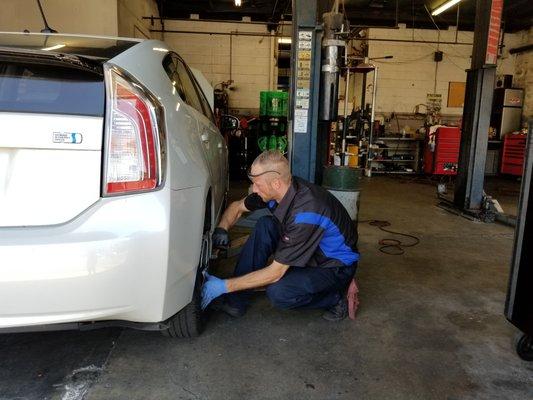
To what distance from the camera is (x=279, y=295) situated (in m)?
2.15

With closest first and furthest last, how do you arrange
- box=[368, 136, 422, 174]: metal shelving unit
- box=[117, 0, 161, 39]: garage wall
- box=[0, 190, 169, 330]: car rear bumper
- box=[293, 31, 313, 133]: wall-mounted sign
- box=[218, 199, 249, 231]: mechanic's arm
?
box=[0, 190, 169, 330]: car rear bumper → box=[218, 199, 249, 231]: mechanic's arm → box=[293, 31, 313, 133]: wall-mounted sign → box=[117, 0, 161, 39]: garage wall → box=[368, 136, 422, 174]: metal shelving unit

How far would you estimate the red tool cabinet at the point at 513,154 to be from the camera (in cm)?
974

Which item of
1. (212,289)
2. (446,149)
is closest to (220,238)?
(212,289)

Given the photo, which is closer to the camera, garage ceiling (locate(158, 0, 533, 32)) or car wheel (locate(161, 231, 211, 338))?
car wheel (locate(161, 231, 211, 338))

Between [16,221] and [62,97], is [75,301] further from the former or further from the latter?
[62,97]

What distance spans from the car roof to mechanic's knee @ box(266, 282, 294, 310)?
4.21 ft

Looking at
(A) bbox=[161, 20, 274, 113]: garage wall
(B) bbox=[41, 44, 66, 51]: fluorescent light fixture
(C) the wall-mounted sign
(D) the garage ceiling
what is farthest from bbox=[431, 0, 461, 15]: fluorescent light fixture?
(B) bbox=[41, 44, 66, 51]: fluorescent light fixture

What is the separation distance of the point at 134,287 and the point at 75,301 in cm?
19

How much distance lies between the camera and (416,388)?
1760 mm

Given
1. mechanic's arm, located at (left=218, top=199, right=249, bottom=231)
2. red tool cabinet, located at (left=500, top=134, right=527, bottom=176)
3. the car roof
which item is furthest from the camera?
red tool cabinet, located at (left=500, top=134, right=527, bottom=176)

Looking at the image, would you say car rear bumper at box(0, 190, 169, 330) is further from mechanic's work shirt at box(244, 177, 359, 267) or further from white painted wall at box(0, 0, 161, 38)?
white painted wall at box(0, 0, 161, 38)

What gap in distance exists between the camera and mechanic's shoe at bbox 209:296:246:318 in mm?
2336

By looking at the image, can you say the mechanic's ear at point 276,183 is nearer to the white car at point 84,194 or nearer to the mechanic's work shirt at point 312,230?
the mechanic's work shirt at point 312,230

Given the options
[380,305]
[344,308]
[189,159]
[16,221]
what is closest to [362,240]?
[380,305]
